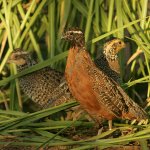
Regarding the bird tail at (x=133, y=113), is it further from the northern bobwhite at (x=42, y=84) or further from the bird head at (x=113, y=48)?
the bird head at (x=113, y=48)

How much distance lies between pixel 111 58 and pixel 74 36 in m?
1.16

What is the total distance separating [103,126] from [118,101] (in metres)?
0.41

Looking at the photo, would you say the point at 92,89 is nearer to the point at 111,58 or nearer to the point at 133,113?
the point at 133,113

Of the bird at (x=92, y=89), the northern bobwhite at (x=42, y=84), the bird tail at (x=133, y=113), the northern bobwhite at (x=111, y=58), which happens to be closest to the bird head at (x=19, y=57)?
the northern bobwhite at (x=42, y=84)

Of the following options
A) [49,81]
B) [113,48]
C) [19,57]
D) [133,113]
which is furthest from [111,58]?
[133,113]

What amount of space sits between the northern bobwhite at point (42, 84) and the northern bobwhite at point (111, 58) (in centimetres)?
43

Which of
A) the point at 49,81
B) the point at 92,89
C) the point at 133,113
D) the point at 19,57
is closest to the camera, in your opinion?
the point at 92,89

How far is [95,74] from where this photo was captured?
21.2 feet

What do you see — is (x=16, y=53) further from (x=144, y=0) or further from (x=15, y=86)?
(x=144, y=0)

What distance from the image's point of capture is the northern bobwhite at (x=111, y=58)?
737cm

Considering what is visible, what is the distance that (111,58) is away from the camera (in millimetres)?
7551

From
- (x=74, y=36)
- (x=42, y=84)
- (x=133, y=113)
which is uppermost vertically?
(x=74, y=36)

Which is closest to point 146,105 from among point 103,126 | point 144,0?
point 103,126

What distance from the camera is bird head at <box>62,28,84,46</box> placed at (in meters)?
6.44
